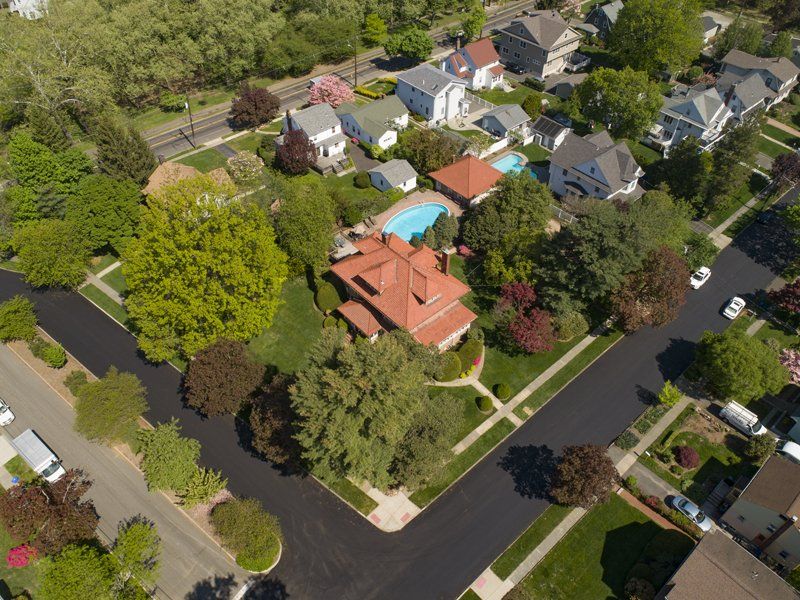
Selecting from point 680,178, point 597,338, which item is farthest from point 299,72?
point 597,338

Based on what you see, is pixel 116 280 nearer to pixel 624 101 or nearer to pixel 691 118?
pixel 624 101

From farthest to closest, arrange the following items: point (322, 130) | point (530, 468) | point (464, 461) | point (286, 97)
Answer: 1. point (286, 97)
2. point (322, 130)
3. point (464, 461)
4. point (530, 468)

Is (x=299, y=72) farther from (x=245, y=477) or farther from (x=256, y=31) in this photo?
(x=245, y=477)

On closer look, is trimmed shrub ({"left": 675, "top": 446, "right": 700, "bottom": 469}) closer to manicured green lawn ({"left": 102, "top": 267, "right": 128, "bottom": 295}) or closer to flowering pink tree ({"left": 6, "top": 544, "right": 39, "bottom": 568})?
flowering pink tree ({"left": 6, "top": 544, "right": 39, "bottom": 568})

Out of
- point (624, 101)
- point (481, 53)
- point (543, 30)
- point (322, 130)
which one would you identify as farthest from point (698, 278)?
point (543, 30)

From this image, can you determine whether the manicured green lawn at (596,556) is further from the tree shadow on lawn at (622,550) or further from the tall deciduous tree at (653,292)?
the tall deciduous tree at (653,292)

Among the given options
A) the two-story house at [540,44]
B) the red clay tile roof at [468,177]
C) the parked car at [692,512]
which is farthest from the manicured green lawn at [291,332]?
the two-story house at [540,44]
